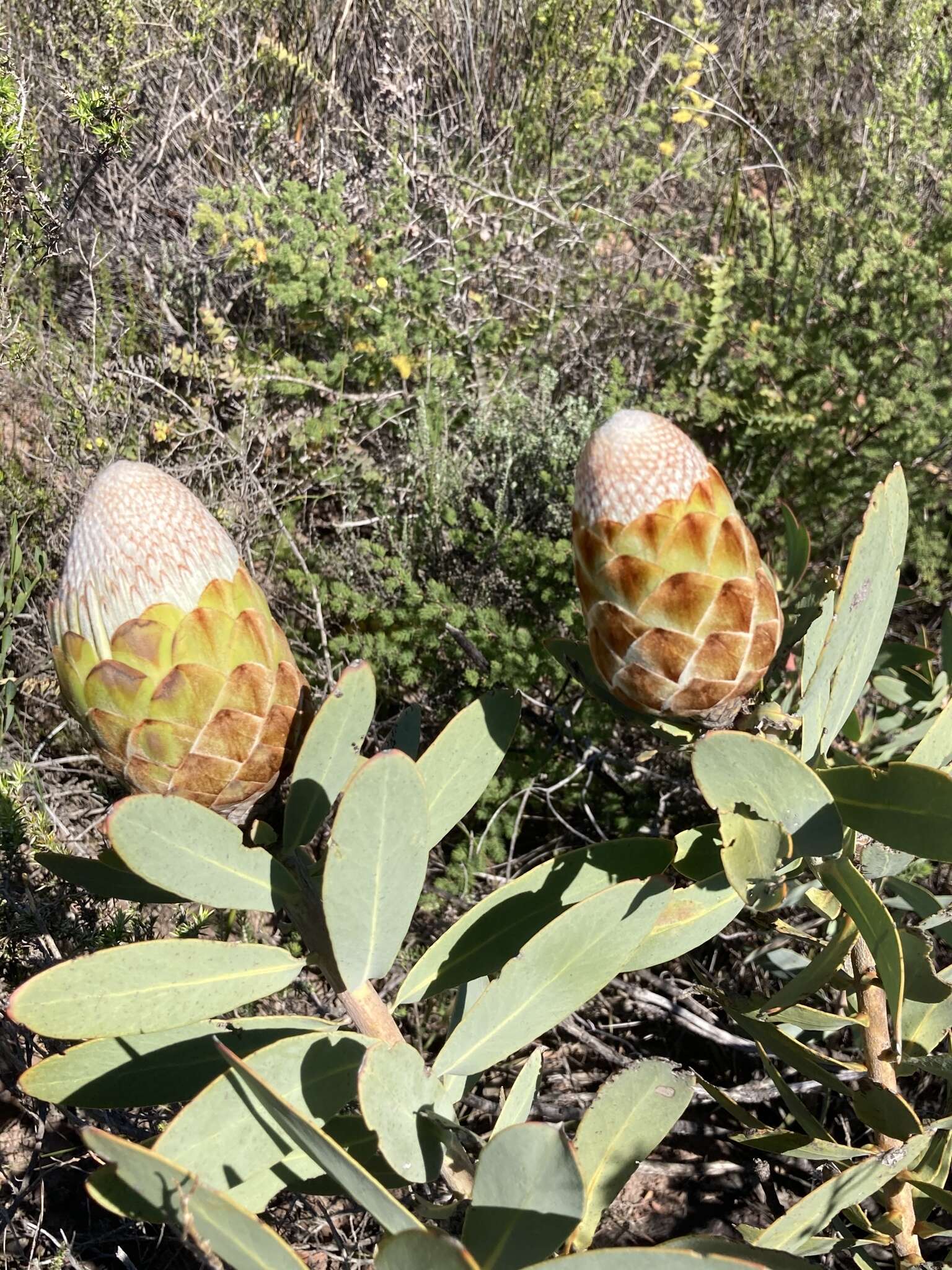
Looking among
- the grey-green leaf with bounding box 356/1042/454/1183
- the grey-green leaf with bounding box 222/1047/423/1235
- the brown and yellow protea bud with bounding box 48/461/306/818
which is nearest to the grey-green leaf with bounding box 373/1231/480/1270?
the grey-green leaf with bounding box 222/1047/423/1235

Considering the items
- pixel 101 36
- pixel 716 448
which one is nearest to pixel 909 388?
pixel 716 448

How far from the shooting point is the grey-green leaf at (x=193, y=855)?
88 centimetres

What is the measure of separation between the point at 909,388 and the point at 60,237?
307 centimetres

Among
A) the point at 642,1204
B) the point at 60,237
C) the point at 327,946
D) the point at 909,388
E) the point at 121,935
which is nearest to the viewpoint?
the point at 327,946

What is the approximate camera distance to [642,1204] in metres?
1.83

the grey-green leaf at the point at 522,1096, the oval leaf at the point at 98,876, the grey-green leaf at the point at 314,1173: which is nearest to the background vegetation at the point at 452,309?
the oval leaf at the point at 98,876

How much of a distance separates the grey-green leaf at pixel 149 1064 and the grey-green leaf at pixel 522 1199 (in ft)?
0.85

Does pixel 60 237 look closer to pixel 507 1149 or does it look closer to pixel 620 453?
pixel 620 453

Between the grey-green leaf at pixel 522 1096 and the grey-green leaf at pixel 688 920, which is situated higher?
the grey-green leaf at pixel 688 920

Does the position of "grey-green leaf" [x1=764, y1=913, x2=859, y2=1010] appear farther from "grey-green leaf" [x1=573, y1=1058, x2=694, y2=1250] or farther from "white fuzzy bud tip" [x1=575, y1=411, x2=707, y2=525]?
"white fuzzy bud tip" [x1=575, y1=411, x2=707, y2=525]

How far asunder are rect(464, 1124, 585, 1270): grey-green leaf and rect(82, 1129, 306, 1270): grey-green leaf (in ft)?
0.52

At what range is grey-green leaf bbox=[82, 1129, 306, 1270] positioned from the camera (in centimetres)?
74

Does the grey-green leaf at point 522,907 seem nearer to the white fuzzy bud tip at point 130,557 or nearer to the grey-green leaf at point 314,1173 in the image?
the grey-green leaf at point 314,1173

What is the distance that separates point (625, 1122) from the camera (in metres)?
1.05
